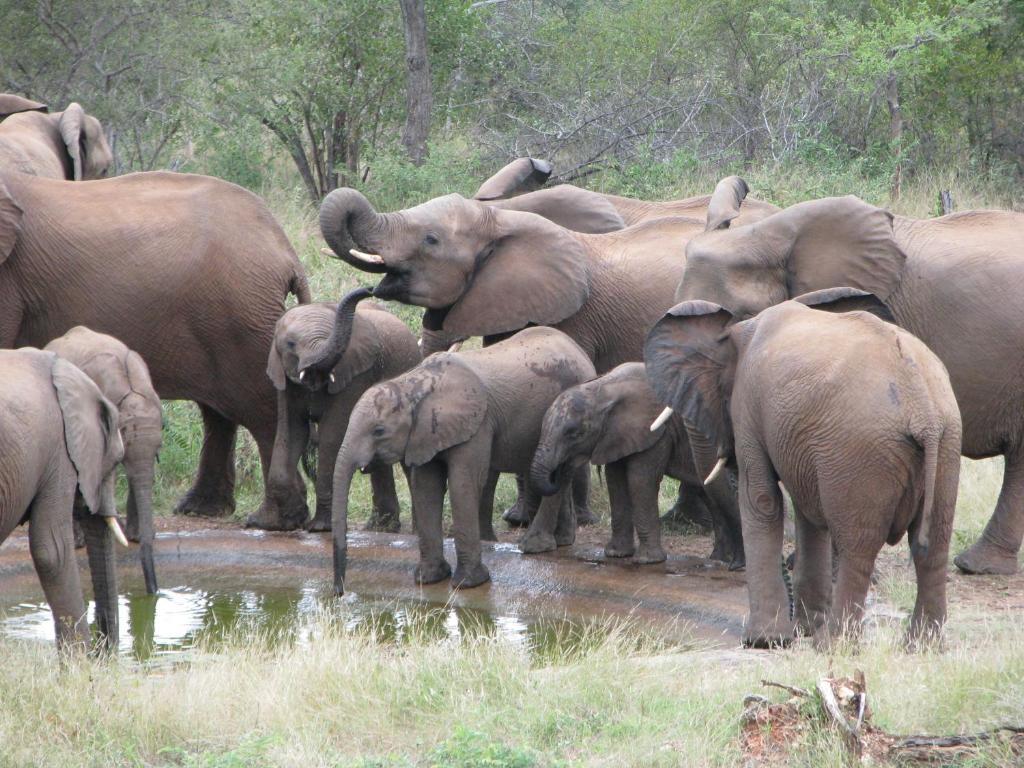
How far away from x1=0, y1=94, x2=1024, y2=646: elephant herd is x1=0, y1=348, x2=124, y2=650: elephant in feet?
0.04

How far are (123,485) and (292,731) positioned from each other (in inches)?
243

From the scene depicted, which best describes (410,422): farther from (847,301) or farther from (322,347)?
(847,301)

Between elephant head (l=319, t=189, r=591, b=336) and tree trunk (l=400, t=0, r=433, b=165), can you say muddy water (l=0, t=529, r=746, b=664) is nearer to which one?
elephant head (l=319, t=189, r=591, b=336)

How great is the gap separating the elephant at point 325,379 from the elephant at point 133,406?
48.3 inches

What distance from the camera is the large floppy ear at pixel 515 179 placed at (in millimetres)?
11805

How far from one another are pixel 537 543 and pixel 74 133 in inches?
214

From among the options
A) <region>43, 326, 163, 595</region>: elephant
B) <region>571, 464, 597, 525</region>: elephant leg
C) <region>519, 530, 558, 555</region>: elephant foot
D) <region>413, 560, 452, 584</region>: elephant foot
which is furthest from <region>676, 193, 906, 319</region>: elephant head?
<region>43, 326, 163, 595</region>: elephant

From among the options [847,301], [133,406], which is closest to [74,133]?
[133,406]

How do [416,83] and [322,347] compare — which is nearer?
[322,347]

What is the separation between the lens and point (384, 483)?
393 inches

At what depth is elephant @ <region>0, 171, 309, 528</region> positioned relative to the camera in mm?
9641

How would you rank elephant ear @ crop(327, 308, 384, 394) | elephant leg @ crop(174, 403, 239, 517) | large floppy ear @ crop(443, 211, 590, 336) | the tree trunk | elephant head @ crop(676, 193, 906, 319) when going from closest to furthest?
1. elephant head @ crop(676, 193, 906, 319)
2. elephant ear @ crop(327, 308, 384, 394)
3. large floppy ear @ crop(443, 211, 590, 336)
4. elephant leg @ crop(174, 403, 239, 517)
5. the tree trunk

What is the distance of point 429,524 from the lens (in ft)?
28.1

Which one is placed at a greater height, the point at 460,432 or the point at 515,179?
the point at 515,179
